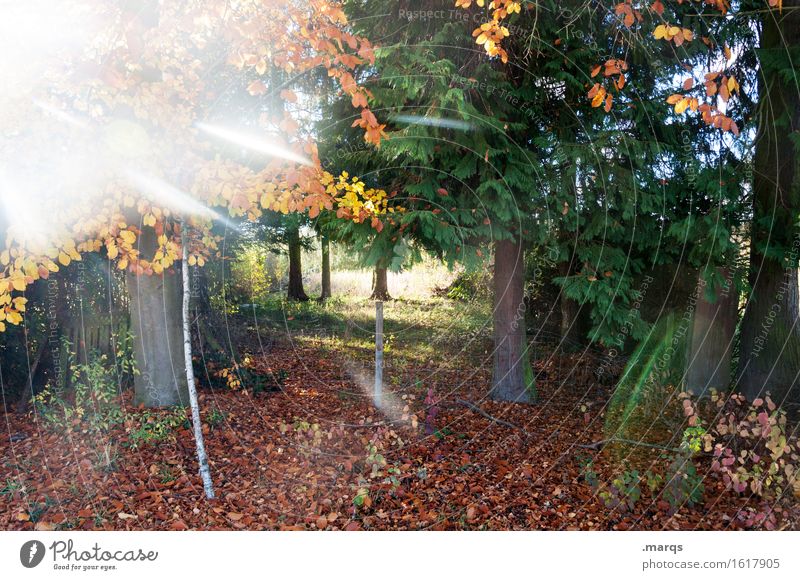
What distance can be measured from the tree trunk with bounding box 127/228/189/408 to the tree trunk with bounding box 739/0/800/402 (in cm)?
589

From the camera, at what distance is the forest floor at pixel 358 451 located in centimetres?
400

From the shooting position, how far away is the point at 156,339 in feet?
17.8

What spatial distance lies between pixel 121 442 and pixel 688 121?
20.7 ft

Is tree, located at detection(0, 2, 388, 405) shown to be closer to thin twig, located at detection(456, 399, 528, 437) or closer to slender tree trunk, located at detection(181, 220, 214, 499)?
slender tree trunk, located at detection(181, 220, 214, 499)

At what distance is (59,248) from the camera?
3.99 metres

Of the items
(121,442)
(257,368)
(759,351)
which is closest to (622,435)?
(759,351)

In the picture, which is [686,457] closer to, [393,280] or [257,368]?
[393,280]

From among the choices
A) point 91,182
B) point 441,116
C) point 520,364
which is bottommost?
point 520,364
